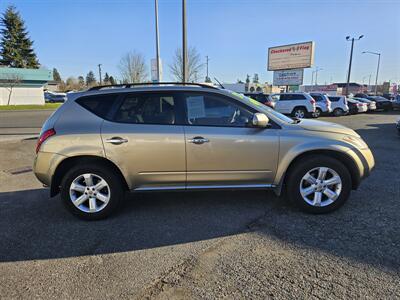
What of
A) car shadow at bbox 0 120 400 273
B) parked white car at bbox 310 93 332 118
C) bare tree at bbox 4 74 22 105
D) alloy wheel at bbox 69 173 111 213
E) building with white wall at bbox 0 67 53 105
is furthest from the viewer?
building with white wall at bbox 0 67 53 105

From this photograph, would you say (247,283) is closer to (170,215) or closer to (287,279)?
(287,279)

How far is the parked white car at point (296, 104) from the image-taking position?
758 inches

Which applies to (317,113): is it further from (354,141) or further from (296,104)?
(354,141)

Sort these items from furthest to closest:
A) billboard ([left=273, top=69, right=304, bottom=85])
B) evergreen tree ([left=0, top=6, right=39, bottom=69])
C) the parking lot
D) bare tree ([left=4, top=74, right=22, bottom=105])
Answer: evergreen tree ([left=0, top=6, right=39, bottom=69]) < bare tree ([left=4, top=74, right=22, bottom=105]) < billboard ([left=273, top=69, right=304, bottom=85]) < the parking lot

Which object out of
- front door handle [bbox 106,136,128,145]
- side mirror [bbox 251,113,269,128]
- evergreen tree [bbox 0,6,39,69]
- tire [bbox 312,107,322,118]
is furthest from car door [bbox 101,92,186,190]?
evergreen tree [bbox 0,6,39,69]

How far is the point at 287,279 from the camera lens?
269 cm

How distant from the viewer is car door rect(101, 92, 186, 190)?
3.80 metres

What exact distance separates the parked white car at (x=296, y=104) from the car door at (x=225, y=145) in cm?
1594

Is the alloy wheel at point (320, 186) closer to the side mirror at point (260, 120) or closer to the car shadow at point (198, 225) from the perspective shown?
the car shadow at point (198, 225)

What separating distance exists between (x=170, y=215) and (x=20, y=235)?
5.98 ft

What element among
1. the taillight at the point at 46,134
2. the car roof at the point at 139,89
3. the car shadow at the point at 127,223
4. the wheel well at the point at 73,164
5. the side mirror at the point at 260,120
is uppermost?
the car roof at the point at 139,89

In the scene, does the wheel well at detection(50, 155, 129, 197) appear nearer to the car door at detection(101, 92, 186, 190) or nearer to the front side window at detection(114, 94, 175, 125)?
the car door at detection(101, 92, 186, 190)

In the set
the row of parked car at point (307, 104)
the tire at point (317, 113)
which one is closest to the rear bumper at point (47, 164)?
the row of parked car at point (307, 104)

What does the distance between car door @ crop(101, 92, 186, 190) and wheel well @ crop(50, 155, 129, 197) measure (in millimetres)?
146
